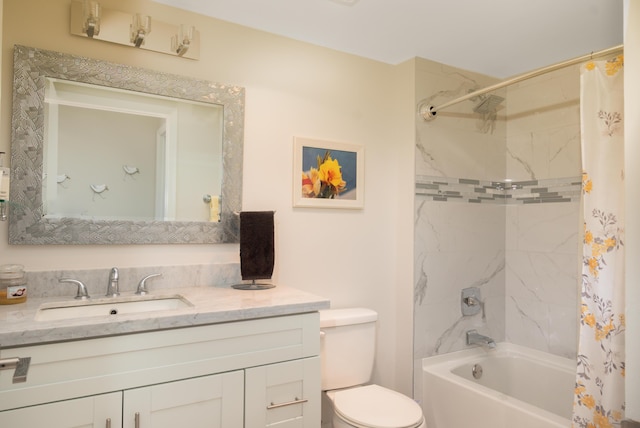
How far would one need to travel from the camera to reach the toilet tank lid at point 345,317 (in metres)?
2.12

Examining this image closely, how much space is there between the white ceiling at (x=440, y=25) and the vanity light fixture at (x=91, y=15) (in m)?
0.34

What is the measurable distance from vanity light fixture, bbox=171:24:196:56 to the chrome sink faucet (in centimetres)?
101

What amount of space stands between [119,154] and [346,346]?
142 cm

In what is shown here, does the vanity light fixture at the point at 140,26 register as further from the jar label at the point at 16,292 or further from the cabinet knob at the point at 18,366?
the cabinet knob at the point at 18,366

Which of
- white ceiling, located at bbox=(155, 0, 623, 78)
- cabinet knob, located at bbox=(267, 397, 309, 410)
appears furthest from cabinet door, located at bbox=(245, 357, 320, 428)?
white ceiling, located at bbox=(155, 0, 623, 78)

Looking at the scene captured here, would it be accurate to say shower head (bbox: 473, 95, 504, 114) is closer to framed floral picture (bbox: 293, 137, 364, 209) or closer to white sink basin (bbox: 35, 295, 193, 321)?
framed floral picture (bbox: 293, 137, 364, 209)

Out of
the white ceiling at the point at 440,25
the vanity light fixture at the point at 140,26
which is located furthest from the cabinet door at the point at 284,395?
the white ceiling at the point at 440,25

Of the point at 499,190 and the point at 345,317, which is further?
the point at 499,190

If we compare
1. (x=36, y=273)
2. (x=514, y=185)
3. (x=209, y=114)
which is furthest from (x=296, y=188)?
(x=514, y=185)

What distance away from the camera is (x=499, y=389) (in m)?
2.65

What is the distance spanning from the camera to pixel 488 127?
9.32 ft

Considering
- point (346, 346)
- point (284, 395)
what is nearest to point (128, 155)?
point (284, 395)

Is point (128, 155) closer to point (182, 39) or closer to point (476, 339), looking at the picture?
point (182, 39)

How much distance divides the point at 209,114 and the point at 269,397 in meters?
1.30
